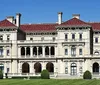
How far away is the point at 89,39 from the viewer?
3819 inches

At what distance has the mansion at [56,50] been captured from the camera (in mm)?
96375

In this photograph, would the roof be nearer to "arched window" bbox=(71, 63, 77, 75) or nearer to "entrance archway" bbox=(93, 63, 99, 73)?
"arched window" bbox=(71, 63, 77, 75)

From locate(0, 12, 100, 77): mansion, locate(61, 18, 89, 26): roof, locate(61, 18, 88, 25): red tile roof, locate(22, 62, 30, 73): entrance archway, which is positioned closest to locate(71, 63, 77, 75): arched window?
locate(0, 12, 100, 77): mansion

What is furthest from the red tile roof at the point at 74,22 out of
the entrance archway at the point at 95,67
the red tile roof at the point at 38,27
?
the entrance archway at the point at 95,67

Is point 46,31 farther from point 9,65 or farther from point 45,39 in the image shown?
point 9,65

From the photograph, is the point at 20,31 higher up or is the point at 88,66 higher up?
the point at 20,31

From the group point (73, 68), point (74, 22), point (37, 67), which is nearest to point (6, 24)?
point (37, 67)

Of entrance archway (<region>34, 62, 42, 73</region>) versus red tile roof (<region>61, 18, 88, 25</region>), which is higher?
red tile roof (<region>61, 18, 88, 25</region>)

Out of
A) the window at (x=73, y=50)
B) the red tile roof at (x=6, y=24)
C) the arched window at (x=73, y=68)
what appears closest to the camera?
the arched window at (x=73, y=68)

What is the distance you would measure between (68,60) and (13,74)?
14.3 meters

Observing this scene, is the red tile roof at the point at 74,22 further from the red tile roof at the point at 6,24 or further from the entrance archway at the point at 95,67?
the red tile roof at the point at 6,24

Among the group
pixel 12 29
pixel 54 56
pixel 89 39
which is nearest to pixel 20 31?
pixel 12 29

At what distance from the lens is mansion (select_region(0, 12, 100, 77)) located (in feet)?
316

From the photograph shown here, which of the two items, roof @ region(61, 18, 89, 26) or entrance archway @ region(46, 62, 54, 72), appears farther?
entrance archway @ region(46, 62, 54, 72)
